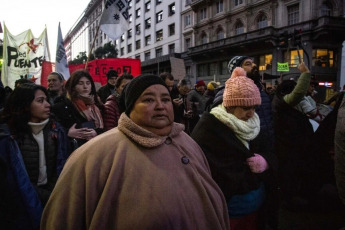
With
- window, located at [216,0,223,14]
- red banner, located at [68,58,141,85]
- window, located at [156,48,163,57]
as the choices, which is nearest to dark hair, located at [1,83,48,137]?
red banner, located at [68,58,141,85]

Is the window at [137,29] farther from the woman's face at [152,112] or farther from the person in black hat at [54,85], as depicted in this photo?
the woman's face at [152,112]

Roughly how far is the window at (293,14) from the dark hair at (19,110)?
24.7 meters

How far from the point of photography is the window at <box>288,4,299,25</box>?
893 inches

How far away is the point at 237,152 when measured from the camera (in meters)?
2.17

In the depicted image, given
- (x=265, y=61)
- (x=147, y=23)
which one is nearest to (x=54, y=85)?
(x=265, y=61)

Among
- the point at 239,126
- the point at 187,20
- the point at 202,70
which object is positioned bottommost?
the point at 239,126

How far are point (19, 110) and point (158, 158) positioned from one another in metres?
1.63

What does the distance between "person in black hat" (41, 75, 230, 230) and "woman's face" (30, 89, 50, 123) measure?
4.17 feet

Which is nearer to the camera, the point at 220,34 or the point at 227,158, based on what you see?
the point at 227,158

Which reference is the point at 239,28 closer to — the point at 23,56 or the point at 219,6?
the point at 219,6

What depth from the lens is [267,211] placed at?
8.05ft

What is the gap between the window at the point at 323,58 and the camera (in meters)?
22.0

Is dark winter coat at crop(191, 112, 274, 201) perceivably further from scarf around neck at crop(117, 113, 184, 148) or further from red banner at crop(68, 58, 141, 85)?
red banner at crop(68, 58, 141, 85)

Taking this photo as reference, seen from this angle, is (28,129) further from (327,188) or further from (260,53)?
(260,53)
